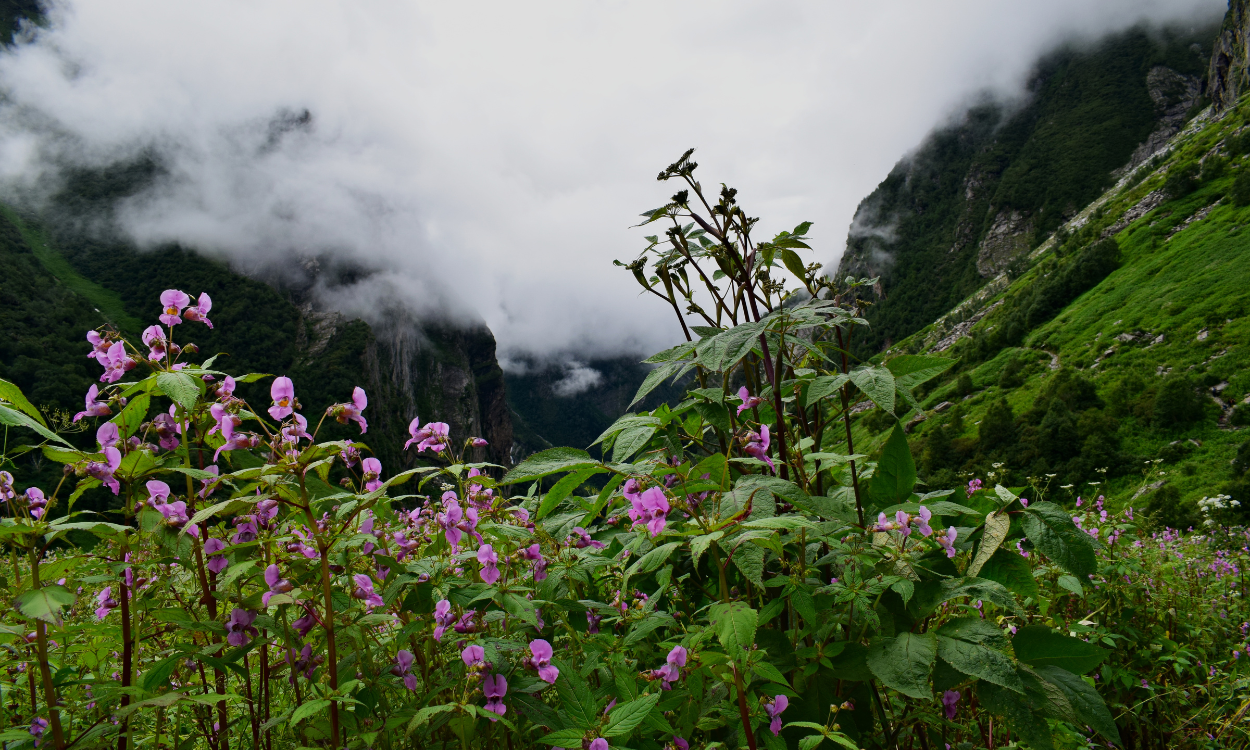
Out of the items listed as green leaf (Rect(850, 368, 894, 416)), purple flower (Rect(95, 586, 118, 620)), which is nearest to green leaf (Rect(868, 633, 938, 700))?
green leaf (Rect(850, 368, 894, 416))

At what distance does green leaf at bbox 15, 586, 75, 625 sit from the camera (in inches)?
47.3

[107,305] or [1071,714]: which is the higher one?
[107,305]

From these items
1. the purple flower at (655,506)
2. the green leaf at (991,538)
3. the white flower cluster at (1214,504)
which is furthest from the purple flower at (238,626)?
the white flower cluster at (1214,504)

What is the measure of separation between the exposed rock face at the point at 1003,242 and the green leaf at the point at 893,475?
156 m

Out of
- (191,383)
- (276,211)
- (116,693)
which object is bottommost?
(116,693)

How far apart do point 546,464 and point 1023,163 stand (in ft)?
588

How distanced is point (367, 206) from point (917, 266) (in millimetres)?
169946

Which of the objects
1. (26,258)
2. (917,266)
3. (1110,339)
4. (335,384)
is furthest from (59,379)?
(917,266)

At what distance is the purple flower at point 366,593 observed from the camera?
1907mm

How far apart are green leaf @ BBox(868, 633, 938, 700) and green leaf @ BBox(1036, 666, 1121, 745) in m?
0.44

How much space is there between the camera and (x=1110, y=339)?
57.0 m

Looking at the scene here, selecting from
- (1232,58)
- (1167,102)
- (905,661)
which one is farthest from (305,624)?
(1167,102)

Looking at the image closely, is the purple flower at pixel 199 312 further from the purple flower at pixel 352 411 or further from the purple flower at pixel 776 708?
the purple flower at pixel 776 708

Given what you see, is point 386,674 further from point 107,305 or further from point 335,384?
point 107,305
